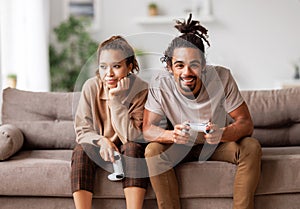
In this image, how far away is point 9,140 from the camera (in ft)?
9.52

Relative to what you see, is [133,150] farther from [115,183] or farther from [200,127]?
[200,127]

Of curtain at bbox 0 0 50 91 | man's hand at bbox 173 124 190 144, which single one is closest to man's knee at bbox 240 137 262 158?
man's hand at bbox 173 124 190 144

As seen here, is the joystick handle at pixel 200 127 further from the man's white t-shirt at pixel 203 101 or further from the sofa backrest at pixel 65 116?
the sofa backrest at pixel 65 116

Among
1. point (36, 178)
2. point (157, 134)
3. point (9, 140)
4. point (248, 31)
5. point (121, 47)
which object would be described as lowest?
point (36, 178)

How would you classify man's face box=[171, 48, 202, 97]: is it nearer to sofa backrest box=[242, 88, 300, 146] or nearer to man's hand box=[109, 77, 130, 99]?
man's hand box=[109, 77, 130, 99]

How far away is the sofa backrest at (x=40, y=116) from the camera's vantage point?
318 cm

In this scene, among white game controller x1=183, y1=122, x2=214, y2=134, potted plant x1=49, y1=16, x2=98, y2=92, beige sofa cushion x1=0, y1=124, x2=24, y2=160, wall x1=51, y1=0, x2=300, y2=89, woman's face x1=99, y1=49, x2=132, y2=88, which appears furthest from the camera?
wall x1=51, y1=0, x2=300, y2=89

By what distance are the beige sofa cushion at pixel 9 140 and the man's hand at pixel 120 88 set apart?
0.64m

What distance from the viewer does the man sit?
2.50m

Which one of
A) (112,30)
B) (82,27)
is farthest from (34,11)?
(112,30)

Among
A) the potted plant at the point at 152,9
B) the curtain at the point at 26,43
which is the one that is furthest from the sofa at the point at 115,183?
the potted plant at the point at 152,9

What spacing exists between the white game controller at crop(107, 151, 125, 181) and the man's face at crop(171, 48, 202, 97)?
17.2 inches

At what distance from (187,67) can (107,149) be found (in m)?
0.53

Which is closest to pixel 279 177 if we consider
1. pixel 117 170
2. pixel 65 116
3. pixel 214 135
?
pixel 214 135
